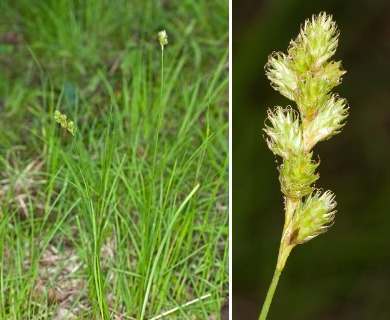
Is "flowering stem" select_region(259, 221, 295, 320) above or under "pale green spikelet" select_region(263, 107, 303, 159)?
under

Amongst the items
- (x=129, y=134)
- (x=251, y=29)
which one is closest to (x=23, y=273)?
(x=129, y=134)

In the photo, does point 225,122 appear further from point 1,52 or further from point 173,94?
point 1,52

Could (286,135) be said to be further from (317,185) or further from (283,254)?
(317,185)

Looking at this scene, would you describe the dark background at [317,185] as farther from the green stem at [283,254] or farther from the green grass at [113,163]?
the green stem at [283,254]

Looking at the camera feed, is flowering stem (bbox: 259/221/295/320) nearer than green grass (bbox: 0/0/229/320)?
Yes

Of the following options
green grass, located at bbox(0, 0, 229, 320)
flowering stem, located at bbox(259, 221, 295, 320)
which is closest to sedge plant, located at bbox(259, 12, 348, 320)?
flowering stem, located at bbox(259, 221, 295, 320)

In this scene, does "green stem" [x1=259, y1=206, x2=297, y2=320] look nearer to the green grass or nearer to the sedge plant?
the sedge plant
